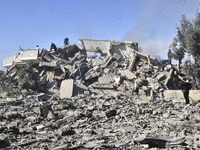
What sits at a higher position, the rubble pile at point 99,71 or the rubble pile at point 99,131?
the rubble pile at point 99,71

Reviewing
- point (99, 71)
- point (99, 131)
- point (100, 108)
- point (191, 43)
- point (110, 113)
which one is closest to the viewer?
point (99, 131)

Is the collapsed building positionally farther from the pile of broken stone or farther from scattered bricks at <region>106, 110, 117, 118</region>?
scattered bricks at <region>106, 110, 117, 118</region>

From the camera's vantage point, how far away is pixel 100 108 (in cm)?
763

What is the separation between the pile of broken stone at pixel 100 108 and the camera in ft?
13.4

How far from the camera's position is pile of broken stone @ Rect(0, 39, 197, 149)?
4086mm

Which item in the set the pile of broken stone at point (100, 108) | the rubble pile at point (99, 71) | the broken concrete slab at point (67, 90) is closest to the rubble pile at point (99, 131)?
the pile of broken stone at point (100, 108)

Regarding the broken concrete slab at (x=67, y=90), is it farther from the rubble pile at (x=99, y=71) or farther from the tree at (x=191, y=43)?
the tree at (x=191, y=43)

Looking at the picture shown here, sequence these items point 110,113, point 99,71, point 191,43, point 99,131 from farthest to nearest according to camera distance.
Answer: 1. point 99,71
2. point 191,43
3. point 110,113
4. point 99,131

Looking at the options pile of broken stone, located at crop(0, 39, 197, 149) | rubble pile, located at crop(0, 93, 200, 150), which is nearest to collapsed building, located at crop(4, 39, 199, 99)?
pile of broken stone, located at crop(0, 39, 197, 149)

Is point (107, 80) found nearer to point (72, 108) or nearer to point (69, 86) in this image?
point (69, 86)

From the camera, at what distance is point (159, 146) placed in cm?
345

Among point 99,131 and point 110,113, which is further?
point 110,113

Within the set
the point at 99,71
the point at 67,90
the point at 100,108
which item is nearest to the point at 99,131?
the point at 100,108

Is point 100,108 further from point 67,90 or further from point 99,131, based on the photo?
point 67,90
